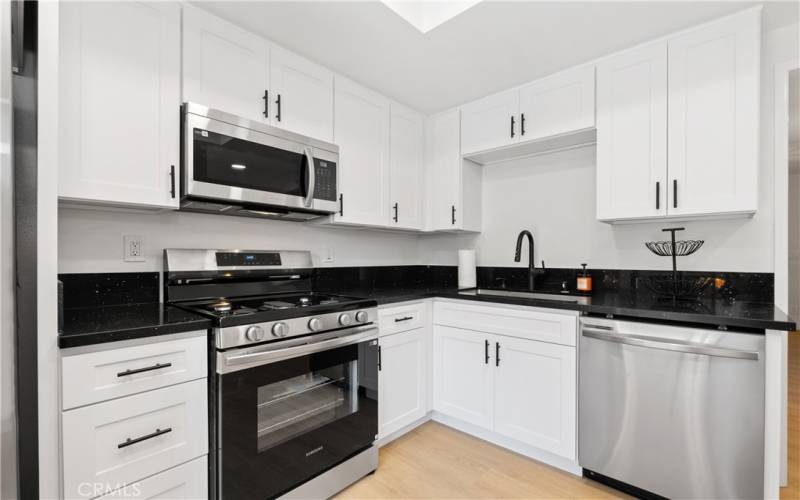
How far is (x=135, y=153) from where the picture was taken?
5.38 feet

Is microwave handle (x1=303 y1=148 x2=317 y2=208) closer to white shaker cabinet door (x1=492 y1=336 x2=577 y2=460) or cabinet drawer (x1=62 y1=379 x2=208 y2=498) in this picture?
cabinet drawer (x1=62 y1=379 x2=208 y2=498)

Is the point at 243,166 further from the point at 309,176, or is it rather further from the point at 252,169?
the point at 309,176

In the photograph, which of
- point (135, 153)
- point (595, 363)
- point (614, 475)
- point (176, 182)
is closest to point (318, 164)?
point (176, 182)

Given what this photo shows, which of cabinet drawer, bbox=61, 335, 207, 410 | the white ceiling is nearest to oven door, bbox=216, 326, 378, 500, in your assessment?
cabinet drawer, bbox=61, 335, 207, 410

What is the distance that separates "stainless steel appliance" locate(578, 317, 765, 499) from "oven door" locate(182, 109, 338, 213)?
1.67 meters

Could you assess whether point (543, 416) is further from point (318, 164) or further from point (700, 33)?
point (700, 33)

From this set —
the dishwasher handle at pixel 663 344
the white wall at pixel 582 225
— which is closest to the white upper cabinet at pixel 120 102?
the dishwasher handle at pixel 663 344

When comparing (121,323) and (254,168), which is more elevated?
(254,168)

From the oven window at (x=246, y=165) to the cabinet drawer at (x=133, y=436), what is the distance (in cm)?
98

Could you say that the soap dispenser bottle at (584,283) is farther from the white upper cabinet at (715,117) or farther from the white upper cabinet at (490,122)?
the white upper cabinet at (490,122)

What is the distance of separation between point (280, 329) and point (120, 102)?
3.86ft

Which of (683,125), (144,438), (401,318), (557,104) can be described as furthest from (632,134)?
(144,438)

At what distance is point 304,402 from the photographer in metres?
1.79

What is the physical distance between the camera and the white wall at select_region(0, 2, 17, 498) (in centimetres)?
77
